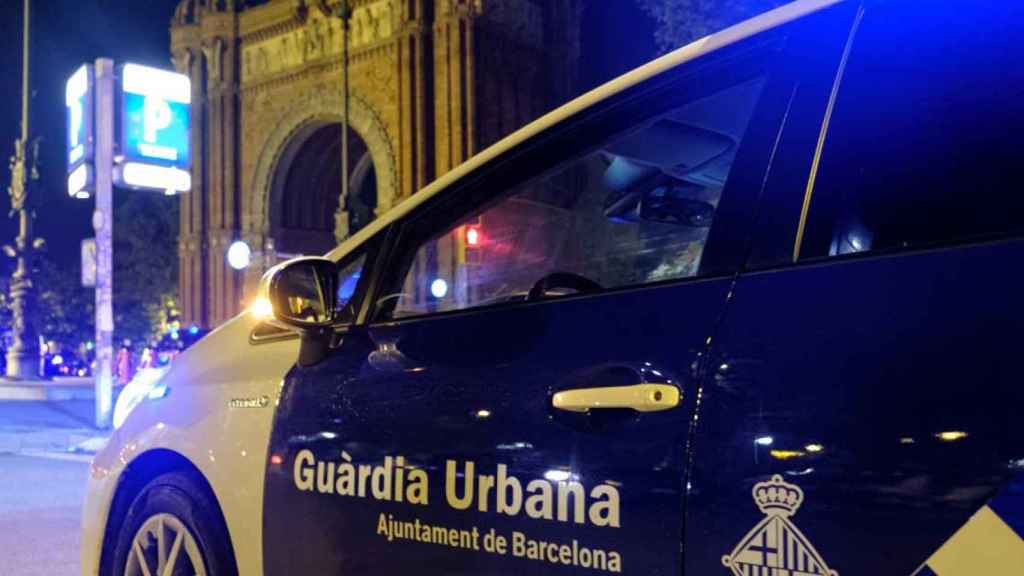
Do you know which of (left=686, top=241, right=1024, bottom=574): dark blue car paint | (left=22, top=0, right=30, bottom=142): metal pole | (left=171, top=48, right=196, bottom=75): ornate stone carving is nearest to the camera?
(left=686, top=241, right=1024, bottom=574): dark blue car paint

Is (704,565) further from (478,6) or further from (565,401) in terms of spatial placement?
(478,6)

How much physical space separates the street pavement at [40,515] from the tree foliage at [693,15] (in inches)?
381

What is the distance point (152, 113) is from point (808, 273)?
14.2 meters

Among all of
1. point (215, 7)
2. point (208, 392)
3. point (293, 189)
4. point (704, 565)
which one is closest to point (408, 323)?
point (208, 392)

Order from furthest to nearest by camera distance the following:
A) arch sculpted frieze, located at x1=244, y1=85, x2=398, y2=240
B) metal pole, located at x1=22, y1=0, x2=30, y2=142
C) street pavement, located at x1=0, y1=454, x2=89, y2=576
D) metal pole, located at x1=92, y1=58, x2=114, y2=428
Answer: arch sculpted frieze, located at x1=244, y1=85, x2=398, y2=240, metal pole, located at x1=22, y1=0, x2=30, y2=142, metal pole, located at x1=92, y1=58, x2=114, y2=428, street pavement, located at x1=0, y1=454, x2=89, y2=576

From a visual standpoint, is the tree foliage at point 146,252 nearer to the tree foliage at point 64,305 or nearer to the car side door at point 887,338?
the tree foliage at point 64,305

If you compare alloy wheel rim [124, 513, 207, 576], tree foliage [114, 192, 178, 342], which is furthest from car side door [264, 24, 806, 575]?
tree foliage [114, 192, 178, 342]

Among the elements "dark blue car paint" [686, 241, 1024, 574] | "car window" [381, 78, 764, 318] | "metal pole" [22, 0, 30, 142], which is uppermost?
"metal pole" [22, 0, 30, 142]

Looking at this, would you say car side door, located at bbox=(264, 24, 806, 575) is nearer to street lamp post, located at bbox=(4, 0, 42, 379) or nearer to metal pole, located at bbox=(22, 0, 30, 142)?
metal pole, located at bbox=(22, 0, 30, 142)

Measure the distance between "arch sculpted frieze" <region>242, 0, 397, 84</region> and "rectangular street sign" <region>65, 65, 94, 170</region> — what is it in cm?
1672

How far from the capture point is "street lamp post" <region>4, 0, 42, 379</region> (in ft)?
70.2

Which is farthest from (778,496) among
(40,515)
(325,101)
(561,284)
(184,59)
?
(184,59)

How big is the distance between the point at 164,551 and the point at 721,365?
2103 millimetres

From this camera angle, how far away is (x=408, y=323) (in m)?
2.47
